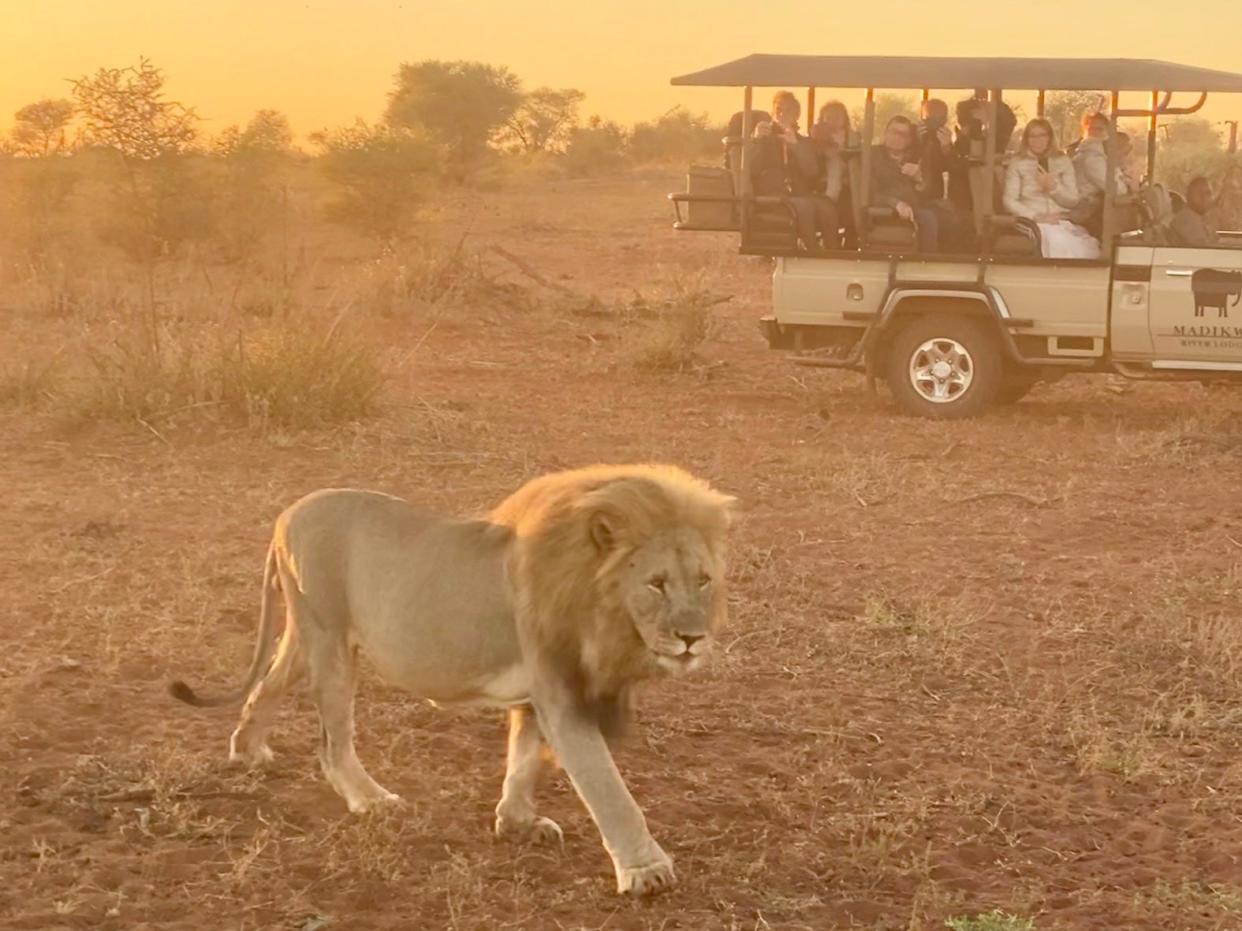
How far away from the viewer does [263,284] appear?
16.3 metres

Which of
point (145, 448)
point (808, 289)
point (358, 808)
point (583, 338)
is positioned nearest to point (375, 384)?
point (145, 448)

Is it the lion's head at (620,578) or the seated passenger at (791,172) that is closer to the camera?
the lion's head at (620,578)

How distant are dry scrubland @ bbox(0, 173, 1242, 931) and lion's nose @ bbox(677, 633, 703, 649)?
0.67 metres

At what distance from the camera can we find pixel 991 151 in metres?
10.7

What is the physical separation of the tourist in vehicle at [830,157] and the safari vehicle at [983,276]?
11cm

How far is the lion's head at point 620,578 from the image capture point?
4.01m

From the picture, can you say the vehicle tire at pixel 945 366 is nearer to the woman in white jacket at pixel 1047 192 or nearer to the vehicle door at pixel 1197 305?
the woman in white jacket at pixel 1047 192

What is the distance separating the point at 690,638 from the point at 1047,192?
7600 mm

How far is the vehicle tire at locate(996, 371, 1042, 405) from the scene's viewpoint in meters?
11.6

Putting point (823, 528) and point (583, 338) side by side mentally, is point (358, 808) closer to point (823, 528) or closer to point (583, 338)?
point (823, 528)

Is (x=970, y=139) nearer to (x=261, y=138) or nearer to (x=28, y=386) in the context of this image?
(x=28, y=386)

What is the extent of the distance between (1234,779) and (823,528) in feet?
11.0

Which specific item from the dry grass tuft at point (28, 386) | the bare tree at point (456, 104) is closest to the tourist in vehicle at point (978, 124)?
the dry grass tuft at point (28, 386)

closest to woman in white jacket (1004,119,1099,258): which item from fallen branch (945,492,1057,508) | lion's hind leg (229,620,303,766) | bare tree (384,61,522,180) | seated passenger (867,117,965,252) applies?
seated passenger (867,117,965,252)
